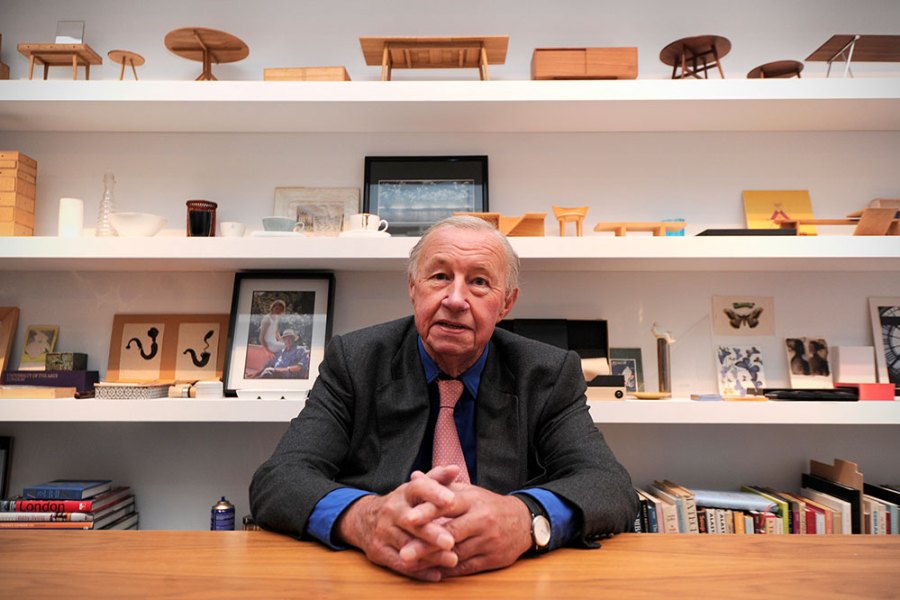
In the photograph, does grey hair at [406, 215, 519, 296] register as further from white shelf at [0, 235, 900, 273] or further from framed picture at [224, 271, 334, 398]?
framed picture at [224, 271, 334, 398]

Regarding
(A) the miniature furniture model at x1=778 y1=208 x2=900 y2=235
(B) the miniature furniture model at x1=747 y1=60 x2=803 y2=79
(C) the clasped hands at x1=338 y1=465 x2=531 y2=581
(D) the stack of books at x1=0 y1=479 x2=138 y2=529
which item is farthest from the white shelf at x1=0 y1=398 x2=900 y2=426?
(B) the miniature furniture model at x1=747 y1=60 x2=803 y2=79

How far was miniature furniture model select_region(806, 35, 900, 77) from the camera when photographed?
214 centimetres

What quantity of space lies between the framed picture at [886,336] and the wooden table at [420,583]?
160 centimetres

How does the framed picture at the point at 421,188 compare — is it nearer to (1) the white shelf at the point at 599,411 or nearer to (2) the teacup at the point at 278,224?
(2) the teacup at the point at 278,224

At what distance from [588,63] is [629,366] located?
1.18 meters

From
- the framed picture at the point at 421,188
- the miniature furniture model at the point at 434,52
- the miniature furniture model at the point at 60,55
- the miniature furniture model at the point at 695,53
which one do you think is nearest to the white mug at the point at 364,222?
the framed picture at the point at 421,188

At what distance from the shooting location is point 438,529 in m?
0.82

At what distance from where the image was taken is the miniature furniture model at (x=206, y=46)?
216 cm

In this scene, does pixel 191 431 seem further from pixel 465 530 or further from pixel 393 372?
pixel 465 530

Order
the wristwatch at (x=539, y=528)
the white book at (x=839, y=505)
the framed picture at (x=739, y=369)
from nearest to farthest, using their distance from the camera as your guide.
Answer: the wristwatch at (x=539, y=528) → the white book at (x=839, y=505) → the framed picture at (x=739, y=369)

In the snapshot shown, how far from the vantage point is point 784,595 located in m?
0.75

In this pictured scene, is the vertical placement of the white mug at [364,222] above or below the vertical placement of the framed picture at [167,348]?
above

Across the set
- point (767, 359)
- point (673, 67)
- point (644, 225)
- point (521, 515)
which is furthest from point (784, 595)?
point (673, 67)

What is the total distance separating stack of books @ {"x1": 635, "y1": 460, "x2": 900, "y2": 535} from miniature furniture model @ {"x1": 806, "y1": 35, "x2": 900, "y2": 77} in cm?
155
